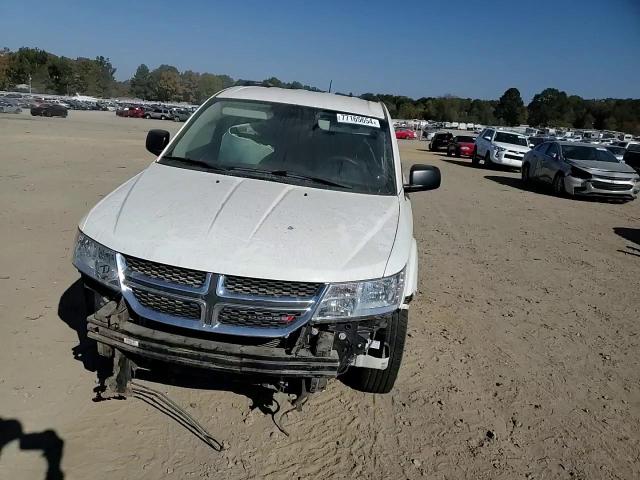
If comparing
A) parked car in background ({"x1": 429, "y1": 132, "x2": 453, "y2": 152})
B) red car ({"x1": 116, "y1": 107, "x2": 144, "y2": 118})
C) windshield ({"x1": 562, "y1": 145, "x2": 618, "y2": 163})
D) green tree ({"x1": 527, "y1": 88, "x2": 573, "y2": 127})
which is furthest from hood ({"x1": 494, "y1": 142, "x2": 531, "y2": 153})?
green tree ({"x1": 527, "y1": 88, "x2": 573, "y2": 127})

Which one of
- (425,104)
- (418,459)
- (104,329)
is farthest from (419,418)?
(425,104)

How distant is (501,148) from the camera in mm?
24234

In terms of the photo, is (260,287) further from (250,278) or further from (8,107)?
(8,107)

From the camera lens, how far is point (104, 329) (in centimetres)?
292

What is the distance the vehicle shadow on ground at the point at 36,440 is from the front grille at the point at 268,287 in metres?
1.23

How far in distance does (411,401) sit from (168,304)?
1.81 m

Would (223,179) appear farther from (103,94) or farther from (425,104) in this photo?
(103,94)

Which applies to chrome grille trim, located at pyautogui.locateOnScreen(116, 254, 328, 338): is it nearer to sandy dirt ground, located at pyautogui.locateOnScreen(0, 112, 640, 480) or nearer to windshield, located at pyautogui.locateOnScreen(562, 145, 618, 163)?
sandy dirt ground, located at pyautogui.locateOnScreen(0, 112, 640, 480)

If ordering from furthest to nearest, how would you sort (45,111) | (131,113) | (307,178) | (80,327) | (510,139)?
(131,113), (45,111), (510,139), (80,327), (307,178)

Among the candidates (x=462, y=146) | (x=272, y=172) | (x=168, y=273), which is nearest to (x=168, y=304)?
(x=168, y=273)

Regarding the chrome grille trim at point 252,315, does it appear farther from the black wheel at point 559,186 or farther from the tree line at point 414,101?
the tree line at point 414,101

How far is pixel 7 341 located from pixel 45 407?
105cm

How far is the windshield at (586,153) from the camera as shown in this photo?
52.7 ft

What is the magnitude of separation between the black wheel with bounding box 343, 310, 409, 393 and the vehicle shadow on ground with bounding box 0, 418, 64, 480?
1803mm
